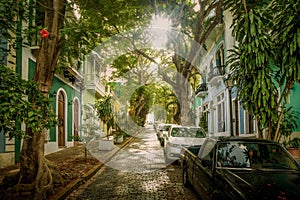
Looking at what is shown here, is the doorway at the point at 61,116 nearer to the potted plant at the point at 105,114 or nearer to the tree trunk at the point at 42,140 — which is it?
the potted plant at the point at 105,114

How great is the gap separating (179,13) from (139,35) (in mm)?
3517

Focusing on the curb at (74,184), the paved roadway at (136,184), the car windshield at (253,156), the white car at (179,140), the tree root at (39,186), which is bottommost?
the paved roadway at (136,184)

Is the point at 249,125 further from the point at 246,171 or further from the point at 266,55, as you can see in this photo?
the point at 246,171

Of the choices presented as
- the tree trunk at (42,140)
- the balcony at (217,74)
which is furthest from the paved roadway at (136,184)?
the balcony at (217,74)

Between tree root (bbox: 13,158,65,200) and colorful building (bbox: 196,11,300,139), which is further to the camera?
colorful building (bbox: 196,11,300,139)

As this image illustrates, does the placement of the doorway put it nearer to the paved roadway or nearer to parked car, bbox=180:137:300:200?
the paved roadway

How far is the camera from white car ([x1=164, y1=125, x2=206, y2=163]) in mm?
10661

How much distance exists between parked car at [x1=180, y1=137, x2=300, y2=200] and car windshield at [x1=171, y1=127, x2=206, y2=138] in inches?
242

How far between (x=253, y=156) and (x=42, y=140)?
446 cm

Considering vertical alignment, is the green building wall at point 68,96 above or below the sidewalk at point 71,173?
above

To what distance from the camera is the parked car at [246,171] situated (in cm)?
356

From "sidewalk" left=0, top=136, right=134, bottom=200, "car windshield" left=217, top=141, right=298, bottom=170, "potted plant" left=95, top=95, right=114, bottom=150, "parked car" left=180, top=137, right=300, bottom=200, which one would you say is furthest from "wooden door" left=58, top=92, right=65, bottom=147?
"car windshield" left=217, top=141, right=298, bottom=170

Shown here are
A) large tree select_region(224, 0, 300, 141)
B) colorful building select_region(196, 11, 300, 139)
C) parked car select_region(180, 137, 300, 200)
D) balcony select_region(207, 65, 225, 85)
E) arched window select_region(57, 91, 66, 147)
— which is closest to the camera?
parked car select_region(180, 137, 300, 200)

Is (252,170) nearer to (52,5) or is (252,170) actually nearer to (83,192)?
(83,192)
